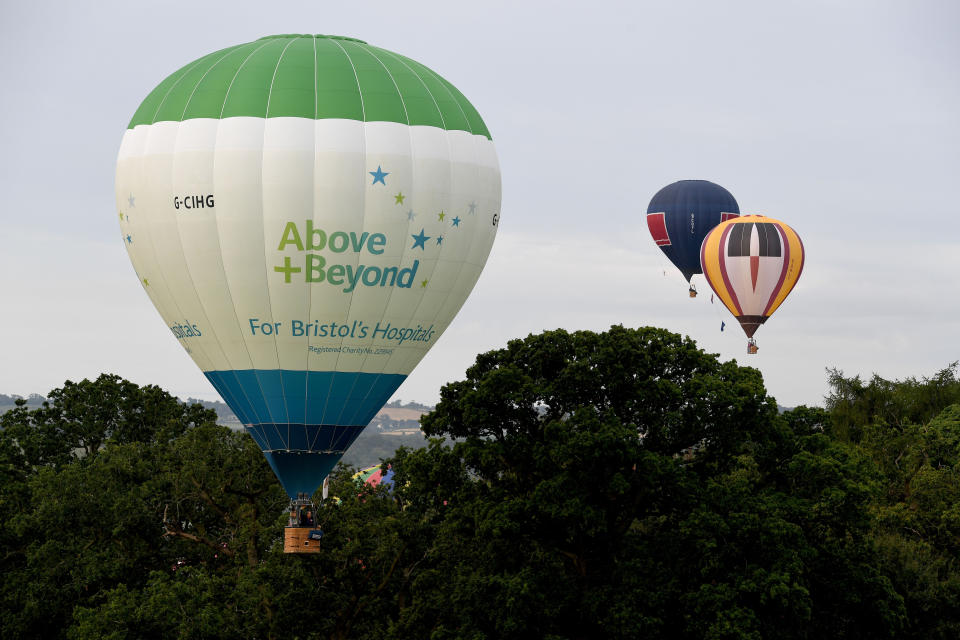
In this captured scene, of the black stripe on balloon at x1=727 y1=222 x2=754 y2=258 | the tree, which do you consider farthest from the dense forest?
the black stripe on balloon at x1=727 y1=222 x2=754 y2=258

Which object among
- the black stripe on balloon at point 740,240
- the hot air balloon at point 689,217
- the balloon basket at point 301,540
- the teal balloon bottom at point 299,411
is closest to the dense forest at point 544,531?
the teal balloon bottom at point 299,411

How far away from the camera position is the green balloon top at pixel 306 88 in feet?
121

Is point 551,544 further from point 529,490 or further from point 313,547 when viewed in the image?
point 313,547

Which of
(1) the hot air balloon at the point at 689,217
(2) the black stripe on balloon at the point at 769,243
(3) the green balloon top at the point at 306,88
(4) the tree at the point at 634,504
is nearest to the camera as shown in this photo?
(3) the green balloon top at the point at 306,88

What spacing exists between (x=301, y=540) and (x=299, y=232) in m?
8.83

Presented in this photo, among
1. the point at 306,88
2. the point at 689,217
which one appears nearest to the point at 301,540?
the point at 306,88

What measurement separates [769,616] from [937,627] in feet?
31.8

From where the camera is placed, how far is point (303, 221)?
119 feet

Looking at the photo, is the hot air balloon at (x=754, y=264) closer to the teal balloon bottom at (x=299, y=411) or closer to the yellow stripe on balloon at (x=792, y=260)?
the yellow stripe on balloon at (x=792, y=260)

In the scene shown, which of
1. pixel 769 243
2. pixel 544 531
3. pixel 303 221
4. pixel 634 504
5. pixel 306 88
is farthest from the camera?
pixel 769 243

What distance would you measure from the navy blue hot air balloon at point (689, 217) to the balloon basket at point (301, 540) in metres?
46.9

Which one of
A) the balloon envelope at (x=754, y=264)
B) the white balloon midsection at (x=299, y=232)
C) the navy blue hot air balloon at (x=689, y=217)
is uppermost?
the navy blue hot air balloon at (x=689, y=217)

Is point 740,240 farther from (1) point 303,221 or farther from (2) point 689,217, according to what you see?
(1) point 303,221

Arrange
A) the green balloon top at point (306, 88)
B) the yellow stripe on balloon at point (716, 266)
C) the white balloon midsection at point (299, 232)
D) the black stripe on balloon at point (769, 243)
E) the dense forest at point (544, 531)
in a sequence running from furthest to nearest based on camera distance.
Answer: the yellow stripe on balloon at point (716, 266) → the black stripe on balloon at point (769, 243) → the dense forest at point (544, 531) → the green balloon top at point (306, 88) → the white balloon midsection at point (299, 232)
